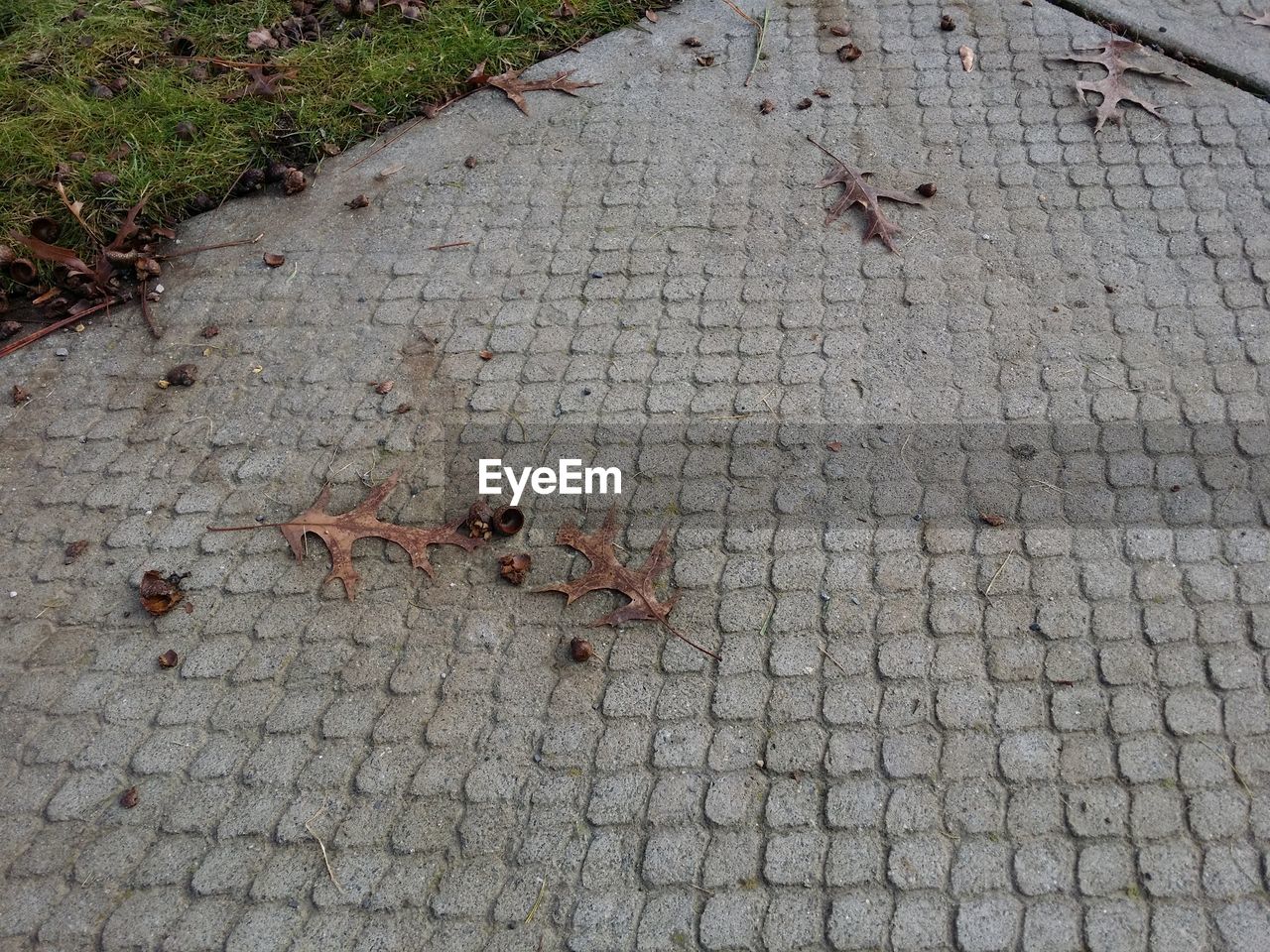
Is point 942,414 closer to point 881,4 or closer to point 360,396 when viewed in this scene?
point 360,396

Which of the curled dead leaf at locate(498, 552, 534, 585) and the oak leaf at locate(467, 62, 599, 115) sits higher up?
the oak leaf at locate(467, 62, 599, 115)

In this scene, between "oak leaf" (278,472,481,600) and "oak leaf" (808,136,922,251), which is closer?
"oak leaf" (278,472,481,600)

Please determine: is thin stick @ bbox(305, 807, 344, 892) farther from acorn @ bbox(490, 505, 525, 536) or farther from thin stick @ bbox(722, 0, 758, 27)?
thin stick @ bbox(722, 0, 758, 27)

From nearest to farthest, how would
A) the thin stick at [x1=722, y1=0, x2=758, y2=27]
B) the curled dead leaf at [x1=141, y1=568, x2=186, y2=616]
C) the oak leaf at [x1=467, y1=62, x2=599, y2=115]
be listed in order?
the curled dead leaf at [x1=141, y1=568, x2=186, y2=616] → the oak leaf at [x1=467, y1=62, x2=599, y2=115] → the thin stick at [x1=722, y1=0, x2=758, y2=27]

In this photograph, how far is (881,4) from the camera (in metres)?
5.31

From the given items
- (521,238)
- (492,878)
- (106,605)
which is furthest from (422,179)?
(492,878)

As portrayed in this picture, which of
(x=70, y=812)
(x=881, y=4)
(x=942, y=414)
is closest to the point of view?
(x=70, y=812)

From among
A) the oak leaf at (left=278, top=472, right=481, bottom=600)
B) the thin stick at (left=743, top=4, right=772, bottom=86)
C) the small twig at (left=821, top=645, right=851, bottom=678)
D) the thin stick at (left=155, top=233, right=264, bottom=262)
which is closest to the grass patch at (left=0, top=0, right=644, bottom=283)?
the thin stick at (left=155, top=233, right=264, bottom=262)

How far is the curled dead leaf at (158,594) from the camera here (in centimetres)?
333

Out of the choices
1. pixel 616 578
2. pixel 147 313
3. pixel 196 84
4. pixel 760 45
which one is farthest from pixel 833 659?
pixel 196 84

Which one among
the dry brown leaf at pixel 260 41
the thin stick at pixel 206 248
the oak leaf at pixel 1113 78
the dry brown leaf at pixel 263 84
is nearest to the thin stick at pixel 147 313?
the thin stick at pixel 206 248

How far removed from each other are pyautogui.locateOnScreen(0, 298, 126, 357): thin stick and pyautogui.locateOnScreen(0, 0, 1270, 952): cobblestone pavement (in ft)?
0.26

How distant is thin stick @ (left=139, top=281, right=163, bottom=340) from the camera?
13.6 ft

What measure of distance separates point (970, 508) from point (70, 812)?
2750mm
